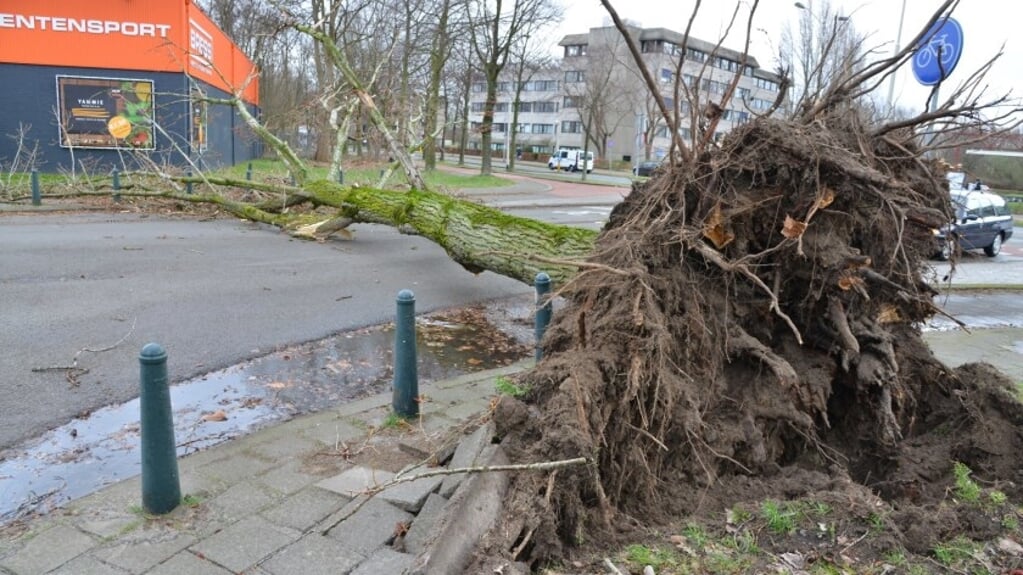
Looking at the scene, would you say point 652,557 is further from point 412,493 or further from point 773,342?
point 773,342

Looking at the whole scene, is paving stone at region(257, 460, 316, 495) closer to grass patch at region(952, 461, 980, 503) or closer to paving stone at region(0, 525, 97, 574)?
paving stone at region(0, 525, 97, 574)

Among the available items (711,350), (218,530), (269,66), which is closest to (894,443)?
(711,350)

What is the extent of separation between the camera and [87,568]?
3.01 meters

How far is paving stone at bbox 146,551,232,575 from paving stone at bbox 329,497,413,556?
50 centimetres

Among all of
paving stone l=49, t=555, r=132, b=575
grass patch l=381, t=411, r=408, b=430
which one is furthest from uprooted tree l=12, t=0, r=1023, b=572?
paving stone l=49, t=555, r=132, b=575

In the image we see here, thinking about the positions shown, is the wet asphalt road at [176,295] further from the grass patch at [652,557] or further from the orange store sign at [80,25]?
the orange store sign at [80,25]

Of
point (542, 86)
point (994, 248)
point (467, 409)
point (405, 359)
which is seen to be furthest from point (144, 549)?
point (542, 86)

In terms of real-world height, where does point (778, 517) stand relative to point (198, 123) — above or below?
below

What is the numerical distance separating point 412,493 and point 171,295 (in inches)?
227

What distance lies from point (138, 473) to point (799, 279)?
12.7 feet

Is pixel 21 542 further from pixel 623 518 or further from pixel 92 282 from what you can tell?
pixel 92 282

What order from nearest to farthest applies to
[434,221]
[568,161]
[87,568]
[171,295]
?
1. [87,568]
2. [171,295]
3. [434,221]
4. [568,161]

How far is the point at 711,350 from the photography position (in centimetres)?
382

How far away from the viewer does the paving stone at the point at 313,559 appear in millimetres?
3010
